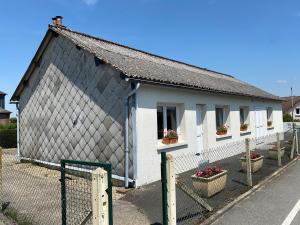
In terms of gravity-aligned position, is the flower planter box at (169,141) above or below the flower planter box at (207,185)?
above

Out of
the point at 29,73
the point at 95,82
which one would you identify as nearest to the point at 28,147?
the point at 29,73

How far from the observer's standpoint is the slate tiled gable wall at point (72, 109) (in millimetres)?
11391

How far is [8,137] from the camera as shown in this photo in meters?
28.4

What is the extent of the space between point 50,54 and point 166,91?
543 cm

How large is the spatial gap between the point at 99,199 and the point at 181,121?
946 cm

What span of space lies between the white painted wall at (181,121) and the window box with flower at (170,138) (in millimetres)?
341

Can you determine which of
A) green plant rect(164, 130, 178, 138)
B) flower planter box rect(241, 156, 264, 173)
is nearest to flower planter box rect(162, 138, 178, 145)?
green plant rect(164, 130, 178, 138)

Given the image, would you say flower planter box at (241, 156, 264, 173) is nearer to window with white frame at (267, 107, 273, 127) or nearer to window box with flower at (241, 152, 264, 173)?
window box with flower at (241, 152, 264, 173)

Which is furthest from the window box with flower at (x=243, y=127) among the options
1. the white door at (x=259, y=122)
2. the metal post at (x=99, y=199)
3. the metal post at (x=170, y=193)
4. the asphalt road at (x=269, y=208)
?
the metal post at (x=99, y=199)

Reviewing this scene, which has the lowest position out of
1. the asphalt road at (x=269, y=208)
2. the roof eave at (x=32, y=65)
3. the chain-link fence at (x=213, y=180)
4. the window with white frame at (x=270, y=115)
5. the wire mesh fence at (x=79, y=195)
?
the asphalt road at (x=269, y=208)

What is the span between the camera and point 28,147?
642 inches

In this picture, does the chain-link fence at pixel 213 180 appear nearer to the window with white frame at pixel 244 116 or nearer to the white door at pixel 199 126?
the white door at pixel 199 126

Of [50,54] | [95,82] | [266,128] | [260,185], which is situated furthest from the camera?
[266,128]

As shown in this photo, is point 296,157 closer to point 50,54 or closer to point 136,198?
point 136,198
